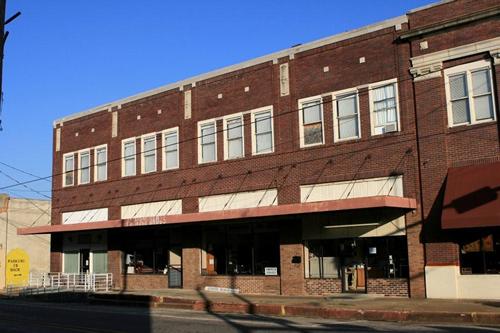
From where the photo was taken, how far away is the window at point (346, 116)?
995 inches

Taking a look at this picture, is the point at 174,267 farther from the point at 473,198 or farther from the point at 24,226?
the point at 24,226

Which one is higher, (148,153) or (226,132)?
(226,132)

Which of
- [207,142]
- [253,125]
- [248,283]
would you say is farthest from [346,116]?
[248,283]

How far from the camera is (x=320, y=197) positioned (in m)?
25.8

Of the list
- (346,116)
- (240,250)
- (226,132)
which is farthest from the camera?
(226,132)

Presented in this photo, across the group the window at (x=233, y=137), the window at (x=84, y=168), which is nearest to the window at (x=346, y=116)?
the window at (x=233, y=137)

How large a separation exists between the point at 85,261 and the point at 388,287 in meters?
20.8

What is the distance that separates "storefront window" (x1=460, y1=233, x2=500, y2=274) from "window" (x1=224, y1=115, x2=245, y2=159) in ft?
37.1

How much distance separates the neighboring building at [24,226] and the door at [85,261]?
5.24 metres

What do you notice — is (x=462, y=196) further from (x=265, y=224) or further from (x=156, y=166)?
(x=156, y=166)

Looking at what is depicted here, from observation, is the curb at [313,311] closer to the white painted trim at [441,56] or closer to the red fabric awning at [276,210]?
the red fabric awning at [276,210]

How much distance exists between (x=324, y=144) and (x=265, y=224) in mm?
4667

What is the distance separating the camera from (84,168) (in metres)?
38.2

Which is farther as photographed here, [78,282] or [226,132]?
[78,282]
